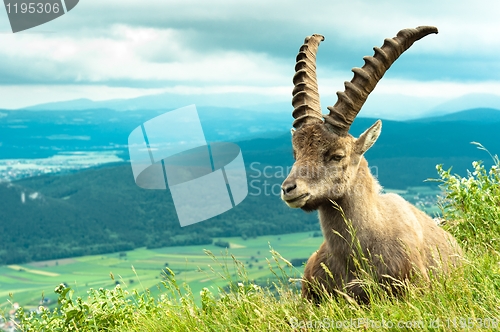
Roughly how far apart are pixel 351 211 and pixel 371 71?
6.63ft

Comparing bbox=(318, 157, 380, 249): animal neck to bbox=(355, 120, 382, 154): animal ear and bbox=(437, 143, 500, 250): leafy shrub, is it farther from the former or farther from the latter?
bbox=(437, 143, 500, 250): leafy shrub

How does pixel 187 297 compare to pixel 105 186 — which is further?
pixel 105 186

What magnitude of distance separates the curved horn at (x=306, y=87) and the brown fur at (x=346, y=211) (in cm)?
33

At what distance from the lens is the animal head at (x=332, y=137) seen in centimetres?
659

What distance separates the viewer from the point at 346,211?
687 cm

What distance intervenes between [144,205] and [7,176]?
→ 70498 millimetres

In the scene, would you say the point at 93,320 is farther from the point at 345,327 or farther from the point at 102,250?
the point at 102,250

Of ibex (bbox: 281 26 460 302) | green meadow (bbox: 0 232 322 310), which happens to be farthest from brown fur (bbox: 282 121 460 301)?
green meadow (bbox: 0 232 322 310)

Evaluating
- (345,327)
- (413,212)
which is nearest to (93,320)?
(345,327)

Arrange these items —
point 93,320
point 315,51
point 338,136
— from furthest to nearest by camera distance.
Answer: point 315,51
point 93,320
point 338,136

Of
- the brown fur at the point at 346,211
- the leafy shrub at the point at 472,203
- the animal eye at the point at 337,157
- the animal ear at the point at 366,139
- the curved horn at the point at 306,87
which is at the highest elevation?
the curved horn at the point at 306,87

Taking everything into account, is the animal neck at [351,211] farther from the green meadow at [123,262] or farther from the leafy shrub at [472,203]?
the green meadow at [123,262]

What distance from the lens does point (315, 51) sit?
28.7 ft

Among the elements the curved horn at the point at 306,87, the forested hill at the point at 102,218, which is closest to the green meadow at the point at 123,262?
the forested hill at the point at 102,218
